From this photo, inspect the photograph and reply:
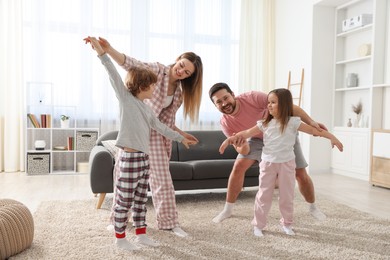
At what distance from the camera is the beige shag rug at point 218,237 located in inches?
83.0

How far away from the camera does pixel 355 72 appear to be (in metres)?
5.46

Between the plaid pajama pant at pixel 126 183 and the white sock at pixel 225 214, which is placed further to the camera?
the white sock at pixel 225 214

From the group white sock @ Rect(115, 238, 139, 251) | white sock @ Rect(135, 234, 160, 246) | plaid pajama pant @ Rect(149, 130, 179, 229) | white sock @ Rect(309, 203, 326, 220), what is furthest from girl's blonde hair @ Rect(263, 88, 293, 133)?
white sock @ Rect(115, 238, 139, 251)

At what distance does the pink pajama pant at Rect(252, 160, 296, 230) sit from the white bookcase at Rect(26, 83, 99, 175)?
3598 millimetres

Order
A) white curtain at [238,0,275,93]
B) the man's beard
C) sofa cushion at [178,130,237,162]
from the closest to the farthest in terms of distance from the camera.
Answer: the man's beard
sofa cushion at [178,130,237,162]
white curtain at [238,0,275,93]

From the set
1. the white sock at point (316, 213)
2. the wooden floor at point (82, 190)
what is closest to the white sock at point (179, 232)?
the white sock at point (316, 213)

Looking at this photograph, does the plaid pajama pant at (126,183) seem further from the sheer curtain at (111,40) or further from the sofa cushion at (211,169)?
the sheer curtain at (111,40)

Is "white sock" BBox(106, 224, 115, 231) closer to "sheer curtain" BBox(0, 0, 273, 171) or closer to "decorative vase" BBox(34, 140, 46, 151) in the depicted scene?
"decorative vase" BBox(34, 140, 46, 151)

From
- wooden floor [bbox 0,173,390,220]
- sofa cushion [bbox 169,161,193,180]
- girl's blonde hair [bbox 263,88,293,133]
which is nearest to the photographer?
girl's blonde hair [bbox 263,88,293,133]

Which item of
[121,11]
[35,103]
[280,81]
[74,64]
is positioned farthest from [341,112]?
[35,103]

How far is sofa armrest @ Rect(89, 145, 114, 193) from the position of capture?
3.18 metres

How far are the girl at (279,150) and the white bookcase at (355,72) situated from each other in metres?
2.73

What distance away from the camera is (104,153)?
321 cm

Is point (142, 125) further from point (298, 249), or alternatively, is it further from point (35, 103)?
point (35, 103)
